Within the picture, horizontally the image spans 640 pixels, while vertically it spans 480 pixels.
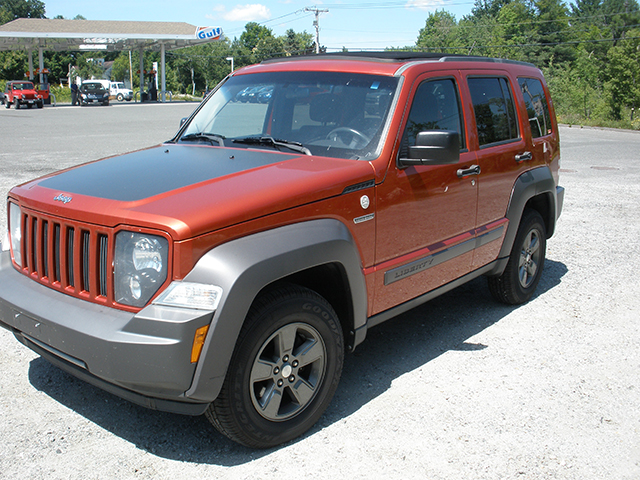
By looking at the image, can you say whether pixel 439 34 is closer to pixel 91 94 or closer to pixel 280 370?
pixel 91 94

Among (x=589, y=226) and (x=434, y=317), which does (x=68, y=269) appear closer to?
(x=434, y=317)

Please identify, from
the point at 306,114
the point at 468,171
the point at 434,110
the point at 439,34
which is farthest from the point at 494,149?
the point at 439,34

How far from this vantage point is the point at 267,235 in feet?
9.41

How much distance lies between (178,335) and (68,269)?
79 cm

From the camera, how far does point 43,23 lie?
172 ft

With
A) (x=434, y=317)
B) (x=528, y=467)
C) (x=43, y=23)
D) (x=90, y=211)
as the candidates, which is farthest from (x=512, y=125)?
(x=43, y=23)

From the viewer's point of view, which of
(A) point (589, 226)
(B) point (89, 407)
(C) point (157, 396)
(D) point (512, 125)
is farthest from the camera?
(A) point (589, 226)

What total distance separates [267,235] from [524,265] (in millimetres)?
3170

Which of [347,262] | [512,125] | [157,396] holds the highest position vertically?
[512,125]

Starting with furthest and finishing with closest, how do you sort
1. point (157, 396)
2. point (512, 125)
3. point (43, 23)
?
point (43, 23)
point (512, 125)
point (157, 396)

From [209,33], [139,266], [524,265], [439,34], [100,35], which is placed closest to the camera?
[139,266]

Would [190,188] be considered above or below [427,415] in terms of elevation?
above

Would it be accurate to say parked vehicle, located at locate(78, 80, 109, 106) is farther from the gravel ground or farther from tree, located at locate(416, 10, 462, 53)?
tree, located at locate(416, 10, 462, 53)

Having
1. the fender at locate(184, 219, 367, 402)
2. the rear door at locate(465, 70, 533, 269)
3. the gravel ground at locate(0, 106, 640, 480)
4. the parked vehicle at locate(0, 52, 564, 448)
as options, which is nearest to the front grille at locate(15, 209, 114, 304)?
the parked vehicle at locate(0, 52, 564, 448)
